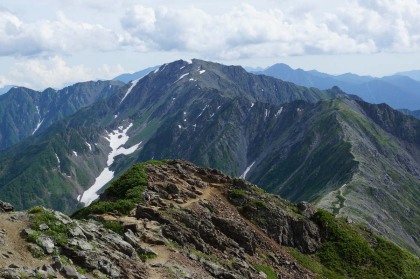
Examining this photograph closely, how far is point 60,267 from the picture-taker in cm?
3138

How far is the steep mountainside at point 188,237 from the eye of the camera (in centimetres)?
3478

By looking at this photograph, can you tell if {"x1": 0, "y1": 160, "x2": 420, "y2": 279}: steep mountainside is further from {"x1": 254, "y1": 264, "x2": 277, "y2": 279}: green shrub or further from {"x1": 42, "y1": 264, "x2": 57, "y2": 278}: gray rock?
{"x1": 254, "y1": 264, "x2": 277, "y2": 279}: green shrub

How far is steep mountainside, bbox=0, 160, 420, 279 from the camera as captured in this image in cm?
3478

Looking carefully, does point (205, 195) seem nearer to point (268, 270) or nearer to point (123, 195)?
point (123, 195)

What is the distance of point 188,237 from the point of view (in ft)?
163

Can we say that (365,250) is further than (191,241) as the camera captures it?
Yes

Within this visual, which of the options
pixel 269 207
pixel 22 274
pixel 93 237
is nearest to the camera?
pixel 22 274

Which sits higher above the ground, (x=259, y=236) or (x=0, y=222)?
(x=0, y=222)

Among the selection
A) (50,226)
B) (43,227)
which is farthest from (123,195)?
(43,227)

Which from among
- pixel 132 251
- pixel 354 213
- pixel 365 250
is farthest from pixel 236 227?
pixel 354 213

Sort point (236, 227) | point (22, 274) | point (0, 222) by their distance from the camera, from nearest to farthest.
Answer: point (22, 274) < point (0, 222) < point (236, 227)

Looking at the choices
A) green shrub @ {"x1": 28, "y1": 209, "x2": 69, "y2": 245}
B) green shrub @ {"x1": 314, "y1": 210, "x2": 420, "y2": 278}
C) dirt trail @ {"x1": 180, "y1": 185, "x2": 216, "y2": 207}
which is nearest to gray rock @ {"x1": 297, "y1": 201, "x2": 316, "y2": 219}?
green shrub @ {"x1": 314, "y1": 210, "x2": 420, "y2": 278}

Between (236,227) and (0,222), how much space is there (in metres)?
29.1

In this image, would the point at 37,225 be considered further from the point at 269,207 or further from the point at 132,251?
Answer: the point at 269,207
